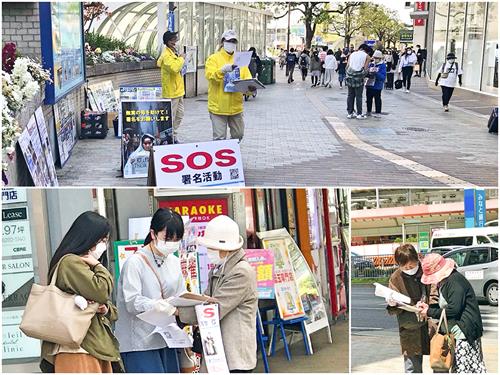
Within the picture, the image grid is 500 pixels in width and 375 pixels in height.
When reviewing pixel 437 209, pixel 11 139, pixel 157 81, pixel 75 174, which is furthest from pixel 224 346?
pixel 157 81

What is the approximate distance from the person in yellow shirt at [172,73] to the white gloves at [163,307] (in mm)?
6784

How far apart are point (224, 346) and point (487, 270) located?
1.80m

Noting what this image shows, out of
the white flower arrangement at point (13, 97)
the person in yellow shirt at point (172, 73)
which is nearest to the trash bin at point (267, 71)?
the person in yellow shirt at point (172, 73)

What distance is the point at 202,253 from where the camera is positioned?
5949 millimetres

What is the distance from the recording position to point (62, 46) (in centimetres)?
1123

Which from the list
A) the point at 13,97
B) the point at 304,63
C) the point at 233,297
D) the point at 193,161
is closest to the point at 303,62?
the point at 304,63

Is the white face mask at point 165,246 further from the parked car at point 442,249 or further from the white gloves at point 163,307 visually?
the parked car at point 442,249

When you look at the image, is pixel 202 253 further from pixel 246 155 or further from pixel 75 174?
pixel 246 155

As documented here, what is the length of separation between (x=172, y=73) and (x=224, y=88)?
2.44m

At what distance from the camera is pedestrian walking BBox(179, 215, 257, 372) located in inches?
195

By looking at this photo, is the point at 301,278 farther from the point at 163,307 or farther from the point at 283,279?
the point at 163,307

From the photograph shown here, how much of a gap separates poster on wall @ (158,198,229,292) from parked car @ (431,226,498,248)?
1559 mm

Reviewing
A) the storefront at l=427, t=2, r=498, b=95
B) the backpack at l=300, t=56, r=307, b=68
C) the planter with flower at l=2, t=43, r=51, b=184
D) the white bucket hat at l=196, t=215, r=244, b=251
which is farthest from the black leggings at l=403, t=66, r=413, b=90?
the white bucket hat at l=196, t=215, r=244, b=251

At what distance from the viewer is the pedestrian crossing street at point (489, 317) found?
17.7ft
